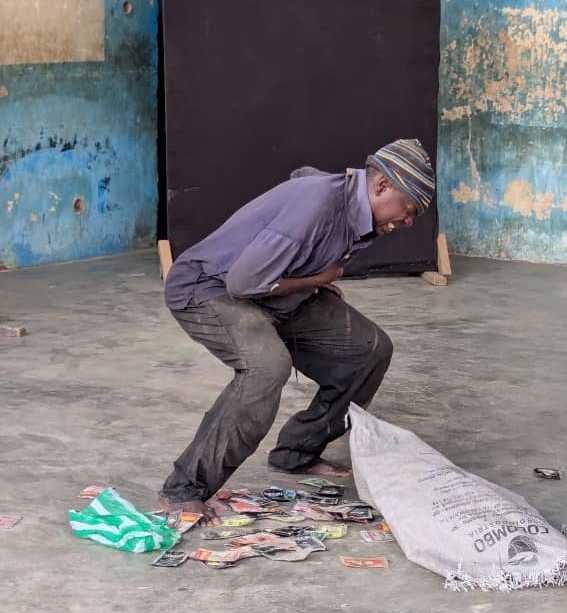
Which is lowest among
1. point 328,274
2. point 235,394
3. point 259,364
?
Result: point 235,394

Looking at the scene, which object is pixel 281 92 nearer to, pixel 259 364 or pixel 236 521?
pixel 259 364

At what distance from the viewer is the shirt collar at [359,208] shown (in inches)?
169

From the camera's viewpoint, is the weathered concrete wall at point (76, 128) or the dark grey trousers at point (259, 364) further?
the weathered concrete wall at point (76, 128)

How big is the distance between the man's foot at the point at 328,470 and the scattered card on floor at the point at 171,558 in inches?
38.0

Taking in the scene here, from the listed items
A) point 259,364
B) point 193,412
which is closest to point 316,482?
point 259,364

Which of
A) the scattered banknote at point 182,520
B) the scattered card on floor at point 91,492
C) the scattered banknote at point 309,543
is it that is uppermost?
the scattered banknote at point 182,520

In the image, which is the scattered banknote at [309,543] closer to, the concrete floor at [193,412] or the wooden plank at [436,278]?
the concrete floor at [193,412]

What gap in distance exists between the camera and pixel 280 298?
14.9 feet

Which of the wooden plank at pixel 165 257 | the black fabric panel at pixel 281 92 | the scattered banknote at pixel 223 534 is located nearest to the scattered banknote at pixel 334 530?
the scattered banknote at pixel 223 534

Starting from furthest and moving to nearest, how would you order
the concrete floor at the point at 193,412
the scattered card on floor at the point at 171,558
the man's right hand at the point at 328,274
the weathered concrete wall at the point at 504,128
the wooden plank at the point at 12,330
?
1. the weathered concrete wall at the point at 504,128
2. the wooden plank at the point at 12,330
3. the man's right hand at the point at 328,274
4. the scattered card on floor at the point at 171,558
5. the concrete floor at the point at 193,412

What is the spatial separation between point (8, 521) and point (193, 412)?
153 centimetres

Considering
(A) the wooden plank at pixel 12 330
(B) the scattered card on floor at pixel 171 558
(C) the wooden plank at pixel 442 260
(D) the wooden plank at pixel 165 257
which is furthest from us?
(C) the wooden plank at pixel 442 260

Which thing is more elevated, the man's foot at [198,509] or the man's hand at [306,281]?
the man's hand at [306,281]

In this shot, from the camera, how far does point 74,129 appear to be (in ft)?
31.1
